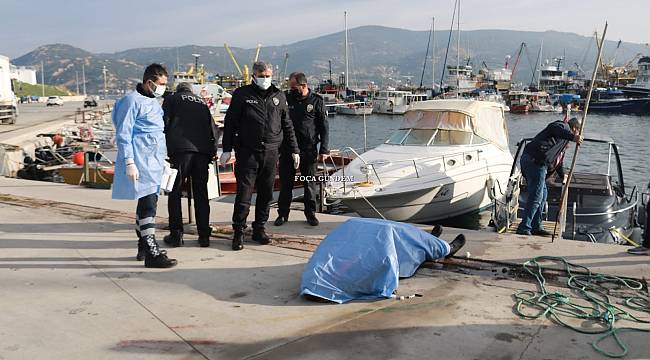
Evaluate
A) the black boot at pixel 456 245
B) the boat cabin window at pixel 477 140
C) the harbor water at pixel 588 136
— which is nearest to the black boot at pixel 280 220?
the black boot at pixel 456 245

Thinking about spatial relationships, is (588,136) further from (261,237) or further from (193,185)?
(193,185)

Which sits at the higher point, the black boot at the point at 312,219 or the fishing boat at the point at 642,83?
the fishing boat at the point at 642,83

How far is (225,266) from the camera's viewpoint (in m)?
4.92

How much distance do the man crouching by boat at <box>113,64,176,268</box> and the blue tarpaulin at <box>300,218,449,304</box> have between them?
5.07 ft

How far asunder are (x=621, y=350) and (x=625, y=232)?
7191mm

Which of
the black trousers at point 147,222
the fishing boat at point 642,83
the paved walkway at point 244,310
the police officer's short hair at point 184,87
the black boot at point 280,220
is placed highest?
the fishing boat at point 642,83

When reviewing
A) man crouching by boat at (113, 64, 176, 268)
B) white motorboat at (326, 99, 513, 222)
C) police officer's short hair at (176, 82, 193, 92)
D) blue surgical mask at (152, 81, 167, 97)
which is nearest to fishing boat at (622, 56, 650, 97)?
white motorboat at (326, 99, 513, 222)

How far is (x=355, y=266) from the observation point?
161 inches

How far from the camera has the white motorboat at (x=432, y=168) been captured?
1023 cm

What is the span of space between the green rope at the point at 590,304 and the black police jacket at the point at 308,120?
2936mm

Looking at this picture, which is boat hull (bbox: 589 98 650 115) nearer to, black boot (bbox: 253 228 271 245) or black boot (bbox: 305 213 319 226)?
black boot (bbox: 305 213 319 226)

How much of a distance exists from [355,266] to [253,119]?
2.07m

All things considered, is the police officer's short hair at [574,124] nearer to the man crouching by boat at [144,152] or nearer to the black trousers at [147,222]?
the man crouching by boat at [144,152]

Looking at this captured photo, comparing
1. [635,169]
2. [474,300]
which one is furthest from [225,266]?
[635,169]
